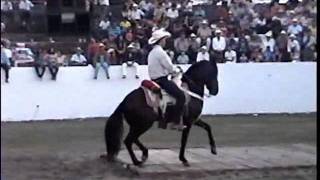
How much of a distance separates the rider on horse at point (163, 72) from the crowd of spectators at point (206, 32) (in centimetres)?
1078

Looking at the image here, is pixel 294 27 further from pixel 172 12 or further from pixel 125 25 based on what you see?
pixel 125 25

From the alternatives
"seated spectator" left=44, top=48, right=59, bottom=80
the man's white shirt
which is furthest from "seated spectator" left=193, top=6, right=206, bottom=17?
"seated spectator" left=44, top=48, right=59, bottom=80

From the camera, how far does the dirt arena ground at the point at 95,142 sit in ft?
35.7

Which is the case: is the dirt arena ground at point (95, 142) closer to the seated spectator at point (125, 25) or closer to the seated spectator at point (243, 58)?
the seated spectator at point (243, 58)

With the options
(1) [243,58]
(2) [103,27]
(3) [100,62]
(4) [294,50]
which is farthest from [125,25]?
(4) [294,50]

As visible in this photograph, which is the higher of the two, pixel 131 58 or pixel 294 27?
pixel 294 27

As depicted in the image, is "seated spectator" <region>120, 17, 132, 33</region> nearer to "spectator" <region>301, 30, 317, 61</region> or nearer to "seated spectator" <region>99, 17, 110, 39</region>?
"seated spectator" <region>99, 17, 110, 39</region>

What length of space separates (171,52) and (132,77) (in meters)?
1.82

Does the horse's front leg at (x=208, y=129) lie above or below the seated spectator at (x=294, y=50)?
above

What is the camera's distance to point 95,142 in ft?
52.9

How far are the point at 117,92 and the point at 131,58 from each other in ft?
3.80

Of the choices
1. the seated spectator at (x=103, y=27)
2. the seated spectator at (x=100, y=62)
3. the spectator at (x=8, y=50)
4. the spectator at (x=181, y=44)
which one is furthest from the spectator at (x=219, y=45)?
the spectator at (x=8, y=50)

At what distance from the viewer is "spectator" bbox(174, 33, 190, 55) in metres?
24.1

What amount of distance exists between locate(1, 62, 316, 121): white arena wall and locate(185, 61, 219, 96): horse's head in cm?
903
